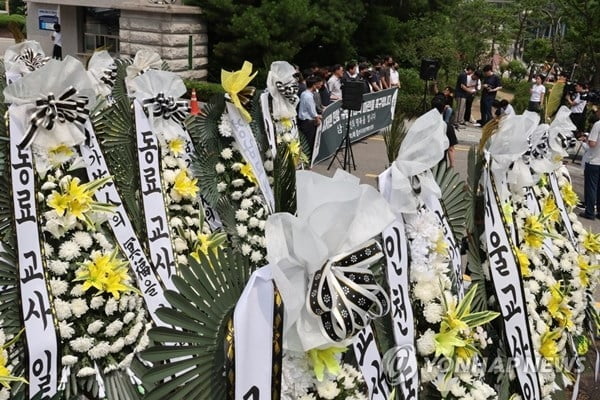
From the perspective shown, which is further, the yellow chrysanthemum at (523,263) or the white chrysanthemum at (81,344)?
the yellow chrysanthemum at (523,263)

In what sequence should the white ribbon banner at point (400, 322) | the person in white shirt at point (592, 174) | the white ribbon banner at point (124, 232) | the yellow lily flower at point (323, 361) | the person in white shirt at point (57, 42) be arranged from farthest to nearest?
the person in white shirt at point (57, 42), the person in white shirt at point (592, 174), the white ribbon banner at point (124, 232), the white ribbon banner at point (400, 322), the yellow lily flower at point (323, 361)

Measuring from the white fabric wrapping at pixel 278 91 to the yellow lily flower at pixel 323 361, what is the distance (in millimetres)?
3816

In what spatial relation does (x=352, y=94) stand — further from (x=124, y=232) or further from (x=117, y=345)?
(x=117, y=345)

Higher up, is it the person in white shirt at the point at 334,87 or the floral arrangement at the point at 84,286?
the floral arrangement at the point at 84,286

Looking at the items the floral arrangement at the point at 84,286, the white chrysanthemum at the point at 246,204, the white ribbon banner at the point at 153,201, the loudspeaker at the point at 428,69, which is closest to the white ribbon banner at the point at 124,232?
the white ribbon banner at the point at 153,201

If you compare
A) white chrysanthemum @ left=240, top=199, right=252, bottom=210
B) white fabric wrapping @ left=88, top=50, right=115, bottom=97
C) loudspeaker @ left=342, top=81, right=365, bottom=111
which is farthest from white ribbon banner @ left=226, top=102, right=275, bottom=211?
loudspeaker @ left=342, top=81, right=365, bottom=111

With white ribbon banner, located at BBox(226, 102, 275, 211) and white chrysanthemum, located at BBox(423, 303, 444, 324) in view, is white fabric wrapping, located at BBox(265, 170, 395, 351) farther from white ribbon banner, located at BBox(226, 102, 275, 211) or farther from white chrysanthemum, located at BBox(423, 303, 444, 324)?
white ribbon banner, located at BBox(226, 102, 275, 211)

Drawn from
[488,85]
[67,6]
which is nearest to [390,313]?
[488,85]

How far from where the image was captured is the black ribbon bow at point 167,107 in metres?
4.65

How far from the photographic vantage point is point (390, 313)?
2.75 meters

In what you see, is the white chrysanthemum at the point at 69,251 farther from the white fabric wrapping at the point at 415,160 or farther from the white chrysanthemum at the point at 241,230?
the white chrysanthemum at the point at 241,230

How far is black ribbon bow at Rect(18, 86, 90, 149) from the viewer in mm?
3139

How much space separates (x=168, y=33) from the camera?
53.6 ft

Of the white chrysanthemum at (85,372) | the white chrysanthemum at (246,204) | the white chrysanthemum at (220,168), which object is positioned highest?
the white chrysanthemum at (220,168)
